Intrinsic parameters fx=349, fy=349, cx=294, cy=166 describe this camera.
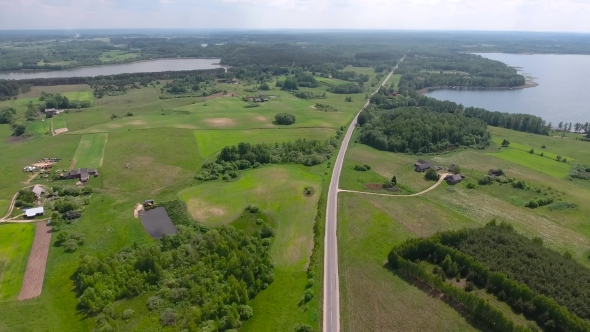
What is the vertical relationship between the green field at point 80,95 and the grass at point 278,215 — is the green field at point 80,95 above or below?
above

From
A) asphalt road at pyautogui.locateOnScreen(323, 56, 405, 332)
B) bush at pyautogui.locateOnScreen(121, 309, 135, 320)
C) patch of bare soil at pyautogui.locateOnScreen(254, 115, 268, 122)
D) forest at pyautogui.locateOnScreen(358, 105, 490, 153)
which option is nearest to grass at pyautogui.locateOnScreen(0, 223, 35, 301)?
bush at pyautogui.locateOnScreen(121, 309, 135, 320)

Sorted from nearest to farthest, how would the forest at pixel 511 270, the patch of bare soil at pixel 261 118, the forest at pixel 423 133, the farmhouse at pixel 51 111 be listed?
the forest at pixel 511 270
the forest at pixel 423 133
the farmhouse at pixel 51 111
the patch of bare soil at pixel 261 118

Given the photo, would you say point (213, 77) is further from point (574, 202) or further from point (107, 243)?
point (574, 202)

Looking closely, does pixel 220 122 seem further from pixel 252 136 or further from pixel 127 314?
pixel 127 314

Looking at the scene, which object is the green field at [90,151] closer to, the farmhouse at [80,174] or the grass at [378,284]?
the farmhouse at [80,174]

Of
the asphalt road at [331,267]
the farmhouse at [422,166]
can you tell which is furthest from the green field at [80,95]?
the farmhouse at [422,166]

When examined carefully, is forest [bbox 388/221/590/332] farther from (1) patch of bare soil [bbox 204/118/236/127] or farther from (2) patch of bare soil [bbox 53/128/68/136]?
(2) patch of bare soil [bbox 53/128/68/136]
